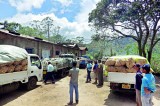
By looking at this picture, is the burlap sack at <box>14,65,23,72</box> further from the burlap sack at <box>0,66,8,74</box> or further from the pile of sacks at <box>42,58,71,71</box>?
the pile of sacks at <box>42,58,71,71</box>

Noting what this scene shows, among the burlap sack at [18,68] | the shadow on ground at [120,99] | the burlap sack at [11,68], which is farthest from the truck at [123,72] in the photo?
the burlap sack at [11,68]

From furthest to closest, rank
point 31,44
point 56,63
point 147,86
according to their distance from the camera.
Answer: point 31,44, point 56,63, point 147,86

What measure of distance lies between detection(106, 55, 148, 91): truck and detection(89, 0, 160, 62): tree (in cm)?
1385

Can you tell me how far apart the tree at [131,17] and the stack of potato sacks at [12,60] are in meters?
15.4

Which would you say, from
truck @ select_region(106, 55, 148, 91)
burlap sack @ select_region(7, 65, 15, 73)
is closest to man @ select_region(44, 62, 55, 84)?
burlap sack @ select_region(7, 65, 15, 73)

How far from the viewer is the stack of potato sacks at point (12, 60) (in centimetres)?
950

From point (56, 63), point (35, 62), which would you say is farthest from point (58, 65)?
point (35, 62)

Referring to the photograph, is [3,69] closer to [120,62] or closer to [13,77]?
[13,77]

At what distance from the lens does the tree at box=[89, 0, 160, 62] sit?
23011 mm

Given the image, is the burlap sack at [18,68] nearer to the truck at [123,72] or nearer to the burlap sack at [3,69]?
the burlap sack at [3,69]

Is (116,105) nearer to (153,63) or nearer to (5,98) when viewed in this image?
(5,98)

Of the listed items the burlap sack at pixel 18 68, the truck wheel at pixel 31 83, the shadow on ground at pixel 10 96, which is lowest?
the shadow on ground at pixel 10 96

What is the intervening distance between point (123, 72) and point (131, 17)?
14.7 metres

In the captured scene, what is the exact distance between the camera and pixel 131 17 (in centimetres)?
2355
